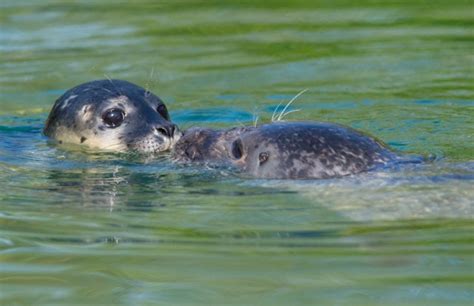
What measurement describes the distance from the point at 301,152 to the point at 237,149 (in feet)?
1.67

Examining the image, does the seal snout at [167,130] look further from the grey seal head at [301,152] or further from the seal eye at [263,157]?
the seal eye at [263,157]

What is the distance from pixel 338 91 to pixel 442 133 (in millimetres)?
1570

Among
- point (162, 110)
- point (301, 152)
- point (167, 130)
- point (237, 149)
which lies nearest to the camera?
point (301, 152)

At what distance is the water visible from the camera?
15.5 feet

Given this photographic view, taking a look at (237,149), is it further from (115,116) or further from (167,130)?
(115,116)

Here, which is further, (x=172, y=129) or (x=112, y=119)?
(x=112, y=119)

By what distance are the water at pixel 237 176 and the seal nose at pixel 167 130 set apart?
27 centimetres

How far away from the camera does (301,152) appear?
6535 millimetres

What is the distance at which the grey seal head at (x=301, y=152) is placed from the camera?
255 inches

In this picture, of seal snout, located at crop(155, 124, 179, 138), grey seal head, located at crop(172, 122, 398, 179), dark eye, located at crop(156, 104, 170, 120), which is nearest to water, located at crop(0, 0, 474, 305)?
grey seal head, located at crop(172, 122, 398, 179)

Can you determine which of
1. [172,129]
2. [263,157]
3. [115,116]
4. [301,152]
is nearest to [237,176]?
[263,157]

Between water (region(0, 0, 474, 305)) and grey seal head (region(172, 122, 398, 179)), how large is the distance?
13cm

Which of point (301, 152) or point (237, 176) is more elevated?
point (301, 152)

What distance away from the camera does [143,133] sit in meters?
7.79
